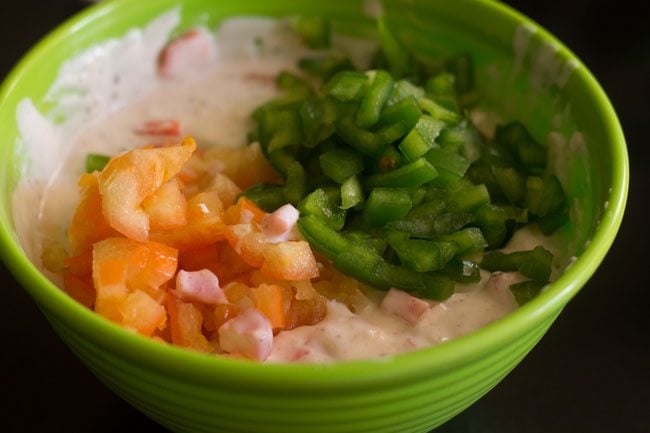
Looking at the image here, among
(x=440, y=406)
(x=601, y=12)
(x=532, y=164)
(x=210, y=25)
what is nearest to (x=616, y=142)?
(x=532, y=164)

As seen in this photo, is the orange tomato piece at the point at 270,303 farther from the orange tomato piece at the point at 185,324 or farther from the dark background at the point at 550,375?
the dark background at the point at 550,375

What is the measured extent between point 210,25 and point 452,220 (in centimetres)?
70

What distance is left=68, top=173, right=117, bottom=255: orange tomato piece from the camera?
44.8 inches

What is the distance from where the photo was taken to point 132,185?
1.10 metres

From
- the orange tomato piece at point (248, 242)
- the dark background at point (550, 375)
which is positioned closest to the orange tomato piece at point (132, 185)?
the orange tomato piece at point (248, 242)

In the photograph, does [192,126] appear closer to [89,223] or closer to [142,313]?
[89,223]

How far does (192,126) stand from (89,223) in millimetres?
415

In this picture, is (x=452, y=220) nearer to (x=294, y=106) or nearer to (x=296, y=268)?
(x=296, y=268)

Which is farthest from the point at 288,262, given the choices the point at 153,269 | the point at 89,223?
the point at 89,223

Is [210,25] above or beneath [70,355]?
above

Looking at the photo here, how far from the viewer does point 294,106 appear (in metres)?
1.46

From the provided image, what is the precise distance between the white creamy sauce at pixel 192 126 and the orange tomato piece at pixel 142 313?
0.49ft

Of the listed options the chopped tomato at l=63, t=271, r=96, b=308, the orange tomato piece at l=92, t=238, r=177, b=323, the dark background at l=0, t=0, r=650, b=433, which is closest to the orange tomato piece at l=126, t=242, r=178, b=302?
the orange tomato piece at l=92, t=238, r=177, b=323

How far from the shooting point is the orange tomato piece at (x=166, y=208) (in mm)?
1113
